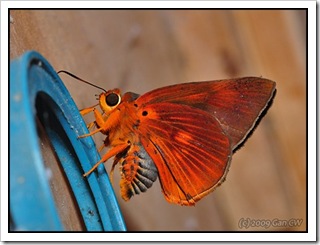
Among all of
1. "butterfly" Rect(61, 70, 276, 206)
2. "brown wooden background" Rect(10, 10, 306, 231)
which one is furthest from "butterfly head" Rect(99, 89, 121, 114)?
"brown wooden background" Rect(10, 10, 306, 231)

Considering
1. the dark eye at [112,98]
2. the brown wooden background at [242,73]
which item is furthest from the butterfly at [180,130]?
the brown wooden background at [242,73]

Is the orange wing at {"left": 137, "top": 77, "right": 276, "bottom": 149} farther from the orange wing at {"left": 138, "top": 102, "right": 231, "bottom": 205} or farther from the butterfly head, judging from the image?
the butterfly head

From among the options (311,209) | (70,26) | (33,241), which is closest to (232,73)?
(70,26)

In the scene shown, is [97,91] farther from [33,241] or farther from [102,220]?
[33,241]

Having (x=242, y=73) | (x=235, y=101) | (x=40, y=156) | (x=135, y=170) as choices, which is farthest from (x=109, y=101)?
(x=242, y=73)

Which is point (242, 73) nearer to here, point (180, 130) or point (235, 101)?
point (235, 101)
